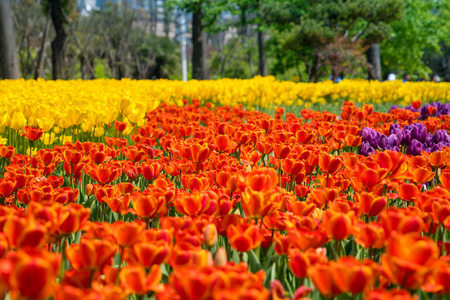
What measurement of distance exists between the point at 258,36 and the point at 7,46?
1717 cm

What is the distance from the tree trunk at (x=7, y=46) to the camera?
48.5 ft

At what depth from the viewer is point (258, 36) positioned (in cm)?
2888

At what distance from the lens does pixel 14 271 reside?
831 mm

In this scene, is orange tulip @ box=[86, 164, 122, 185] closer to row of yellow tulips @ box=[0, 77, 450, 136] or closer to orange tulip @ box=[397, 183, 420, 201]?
orange tulip @ box=[397, 183, 420, 201]

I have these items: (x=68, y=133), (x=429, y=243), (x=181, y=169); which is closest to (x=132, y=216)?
(x=181, y=169)

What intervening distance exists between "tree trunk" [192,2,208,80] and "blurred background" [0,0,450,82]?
0.04 metres

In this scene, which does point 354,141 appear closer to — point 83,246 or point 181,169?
point 181,169

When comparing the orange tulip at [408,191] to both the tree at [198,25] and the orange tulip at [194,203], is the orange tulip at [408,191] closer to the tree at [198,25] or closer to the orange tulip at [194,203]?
the orange tulip at [194,203]

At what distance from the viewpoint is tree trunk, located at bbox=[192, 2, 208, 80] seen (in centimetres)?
2005

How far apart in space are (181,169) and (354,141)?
4.43 ft

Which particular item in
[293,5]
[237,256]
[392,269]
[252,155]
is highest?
[293,5]

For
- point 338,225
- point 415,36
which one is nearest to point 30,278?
point 338,225

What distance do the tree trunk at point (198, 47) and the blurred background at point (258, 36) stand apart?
44 mm

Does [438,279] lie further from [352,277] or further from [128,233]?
[128,233]
